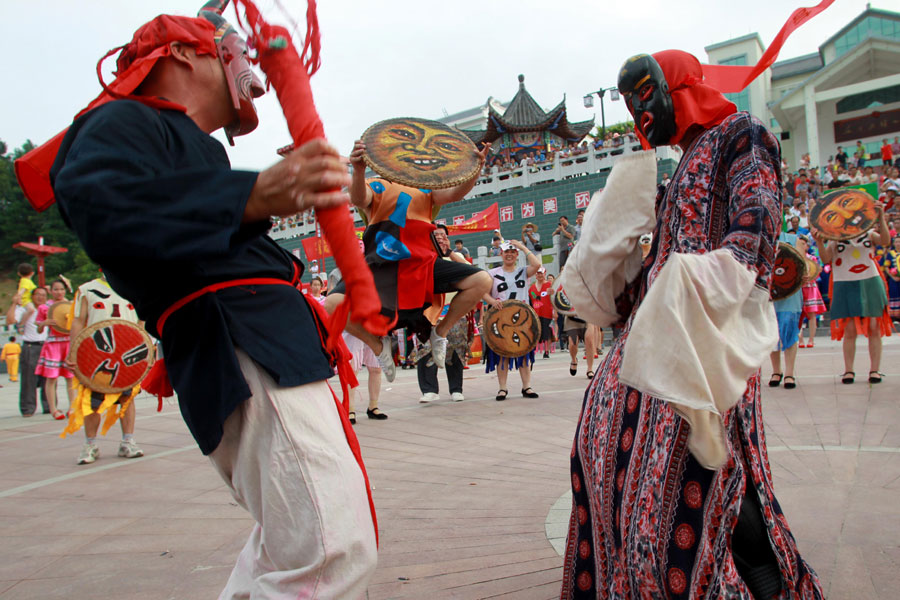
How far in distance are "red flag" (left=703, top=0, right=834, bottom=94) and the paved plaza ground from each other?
1.84m

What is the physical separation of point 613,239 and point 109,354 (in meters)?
4.53

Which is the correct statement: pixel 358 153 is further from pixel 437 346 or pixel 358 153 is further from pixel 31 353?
pixel 31 353

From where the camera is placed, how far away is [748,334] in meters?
1.60

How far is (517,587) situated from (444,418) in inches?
168

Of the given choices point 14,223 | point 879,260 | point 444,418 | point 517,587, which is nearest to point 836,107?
point 879,260

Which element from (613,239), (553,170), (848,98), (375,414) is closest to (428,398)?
(375,414)

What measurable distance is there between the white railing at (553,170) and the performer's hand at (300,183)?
79.6 feet

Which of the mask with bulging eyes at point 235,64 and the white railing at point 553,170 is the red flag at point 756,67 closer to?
the mask with bulging eyes at point 235,64

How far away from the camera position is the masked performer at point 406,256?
14.7 feet

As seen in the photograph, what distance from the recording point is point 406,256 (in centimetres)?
455

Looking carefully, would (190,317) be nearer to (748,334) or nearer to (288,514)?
(288,514)

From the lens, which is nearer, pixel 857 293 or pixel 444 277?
pixel 444 277

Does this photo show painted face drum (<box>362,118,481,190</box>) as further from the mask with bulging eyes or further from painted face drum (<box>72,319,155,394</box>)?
painted face drum (<box>72,319,155,394</box>)

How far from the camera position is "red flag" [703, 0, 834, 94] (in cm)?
200
